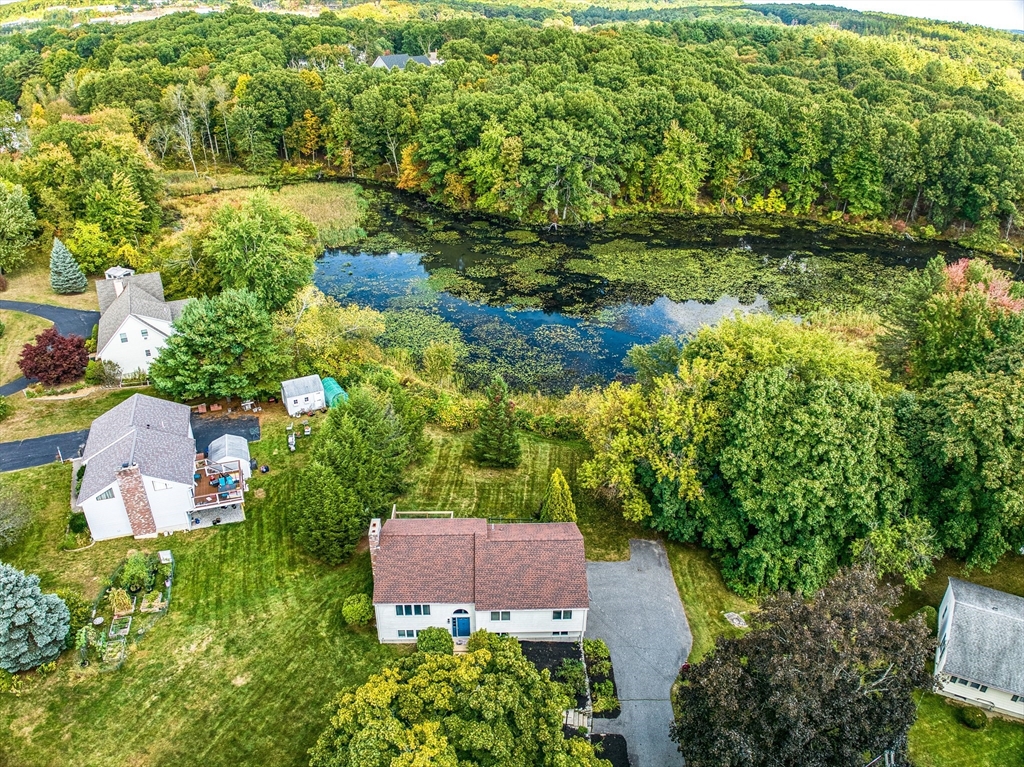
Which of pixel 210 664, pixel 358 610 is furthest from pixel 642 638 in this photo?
pixel 210 664

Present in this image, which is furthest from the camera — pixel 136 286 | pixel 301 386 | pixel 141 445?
pixel 136 286

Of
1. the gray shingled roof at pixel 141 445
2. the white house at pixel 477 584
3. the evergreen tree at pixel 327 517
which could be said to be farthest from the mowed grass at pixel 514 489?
the gray shingled roof at pixel 141 445

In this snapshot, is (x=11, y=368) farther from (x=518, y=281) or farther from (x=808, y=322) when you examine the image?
(x=808, y=322)

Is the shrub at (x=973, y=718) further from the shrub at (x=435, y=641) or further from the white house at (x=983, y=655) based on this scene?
the shrub at (x=435, y=641)

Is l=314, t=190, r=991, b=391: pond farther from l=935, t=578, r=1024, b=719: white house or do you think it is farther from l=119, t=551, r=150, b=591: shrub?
l=935, t=578, r=1024, b=719: white house

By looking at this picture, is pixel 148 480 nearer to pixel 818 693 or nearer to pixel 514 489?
pixel 514 489
